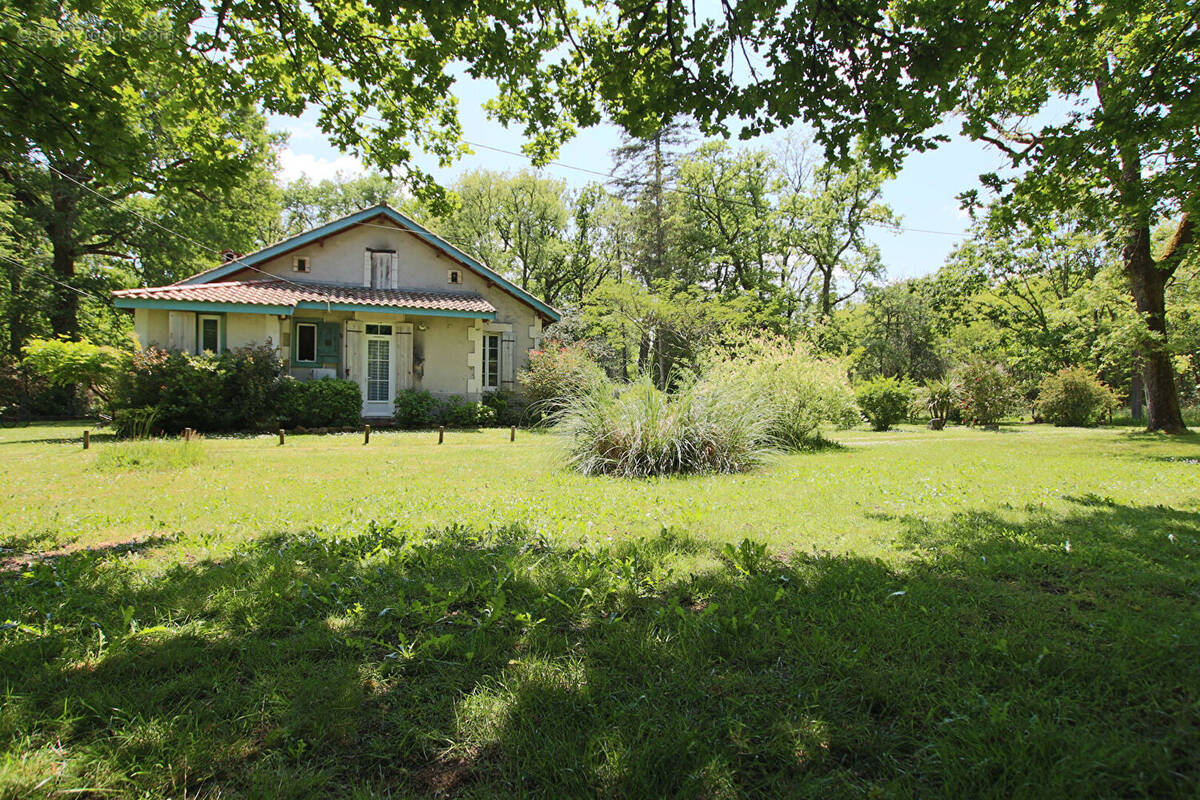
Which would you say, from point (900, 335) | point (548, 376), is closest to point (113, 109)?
point (548, 376)

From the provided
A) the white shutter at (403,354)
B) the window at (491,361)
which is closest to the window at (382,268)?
the white shutter at (403,354)

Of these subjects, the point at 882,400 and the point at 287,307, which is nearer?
the point at 287,307

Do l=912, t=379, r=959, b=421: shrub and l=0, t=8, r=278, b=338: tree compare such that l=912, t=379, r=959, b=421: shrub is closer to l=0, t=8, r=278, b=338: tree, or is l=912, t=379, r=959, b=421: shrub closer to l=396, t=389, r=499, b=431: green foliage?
l=396, t=389, r=499, b=431: green foliage

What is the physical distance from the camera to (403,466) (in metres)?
8.16

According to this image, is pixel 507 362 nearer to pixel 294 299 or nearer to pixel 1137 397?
pixel 294 299

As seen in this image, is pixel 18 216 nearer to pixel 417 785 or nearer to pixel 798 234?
pixel 417 785

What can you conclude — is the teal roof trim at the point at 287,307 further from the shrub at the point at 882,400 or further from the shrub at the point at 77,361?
the shrub at the point at 882,400

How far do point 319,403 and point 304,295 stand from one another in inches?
138

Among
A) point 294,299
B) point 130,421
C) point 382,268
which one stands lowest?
point 130,421

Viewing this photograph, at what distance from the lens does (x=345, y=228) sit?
16.9 meters

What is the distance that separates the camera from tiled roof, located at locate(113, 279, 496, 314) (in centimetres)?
1394

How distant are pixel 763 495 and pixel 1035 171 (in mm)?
4679

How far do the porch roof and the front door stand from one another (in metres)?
0.98

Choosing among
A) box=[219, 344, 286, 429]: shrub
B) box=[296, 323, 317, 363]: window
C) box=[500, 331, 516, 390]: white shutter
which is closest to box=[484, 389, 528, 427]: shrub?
box=[500, 331, 516, 390]: white shutter
